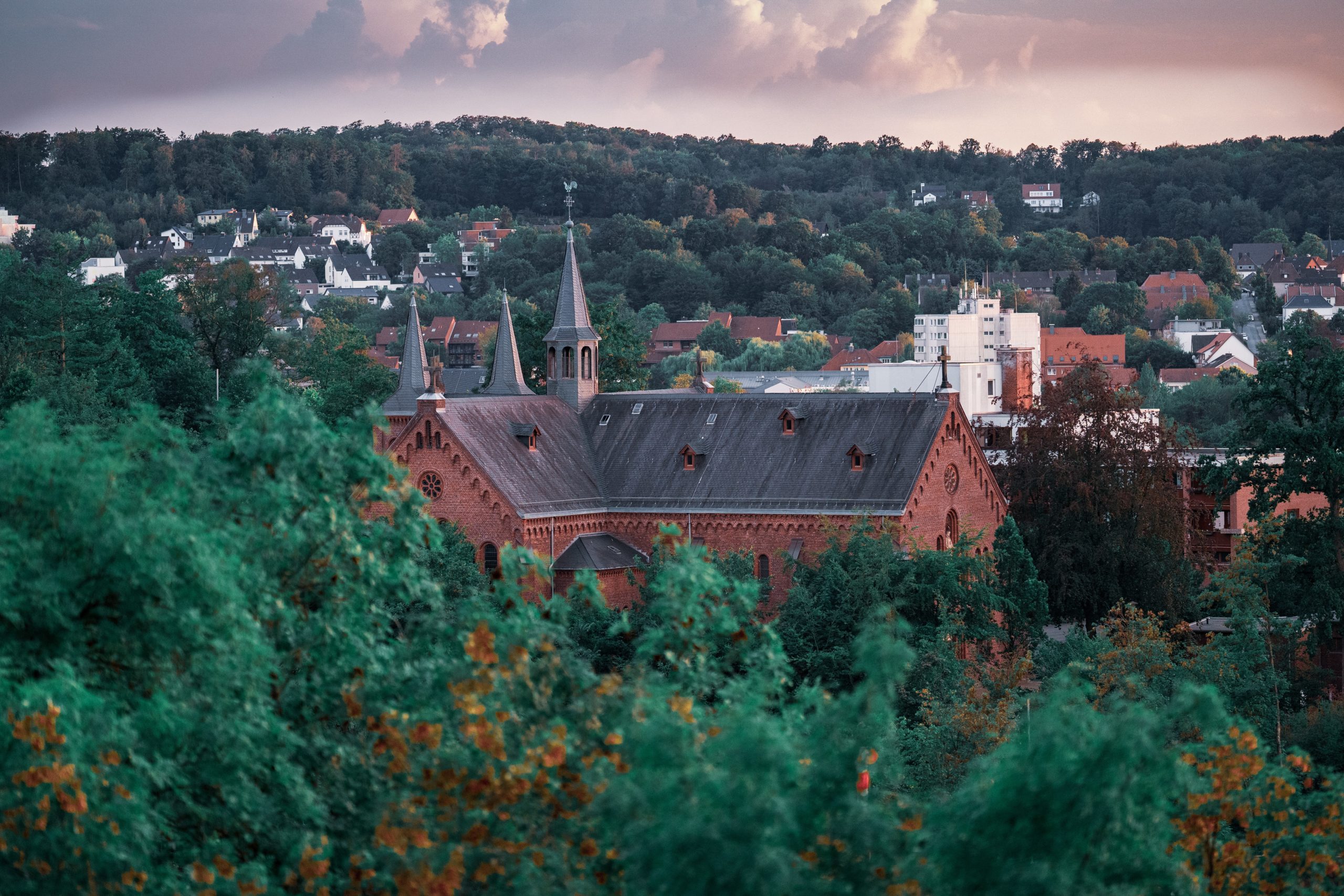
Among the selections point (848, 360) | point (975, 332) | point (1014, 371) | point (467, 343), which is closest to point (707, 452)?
point (1014, 371)

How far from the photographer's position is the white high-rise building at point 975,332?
18225 cm

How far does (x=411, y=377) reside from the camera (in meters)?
67.8

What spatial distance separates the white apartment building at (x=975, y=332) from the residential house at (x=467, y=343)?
139 feet

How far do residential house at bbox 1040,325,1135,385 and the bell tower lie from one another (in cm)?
11424

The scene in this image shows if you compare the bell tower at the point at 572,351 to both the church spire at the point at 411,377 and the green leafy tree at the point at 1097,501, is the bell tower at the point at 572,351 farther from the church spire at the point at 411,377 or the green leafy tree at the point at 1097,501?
the green leafy tree at the point at 1097,501

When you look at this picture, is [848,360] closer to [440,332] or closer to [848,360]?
[848,360]

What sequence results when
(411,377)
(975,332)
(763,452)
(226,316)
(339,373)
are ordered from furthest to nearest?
(975,332), (226,316), (339,373), (411,377), (763,452)

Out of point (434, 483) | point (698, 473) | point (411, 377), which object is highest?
point (411, 377)

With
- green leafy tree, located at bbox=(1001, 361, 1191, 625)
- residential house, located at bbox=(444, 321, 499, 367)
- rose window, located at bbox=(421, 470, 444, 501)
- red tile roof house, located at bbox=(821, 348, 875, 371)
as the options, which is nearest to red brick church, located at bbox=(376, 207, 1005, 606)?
rose window, located at bbox=(421, 470, 444, 501)

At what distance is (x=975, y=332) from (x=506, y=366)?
120 metres

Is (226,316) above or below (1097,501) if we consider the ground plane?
above

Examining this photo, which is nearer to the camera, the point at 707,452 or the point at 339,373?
the point at 707,452

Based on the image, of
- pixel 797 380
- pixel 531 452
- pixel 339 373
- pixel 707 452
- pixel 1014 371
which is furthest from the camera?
pixel 797 380

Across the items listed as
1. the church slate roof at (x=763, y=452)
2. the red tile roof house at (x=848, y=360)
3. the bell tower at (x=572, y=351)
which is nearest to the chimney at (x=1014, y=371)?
the red tile roof house at (x=848, y=360)
